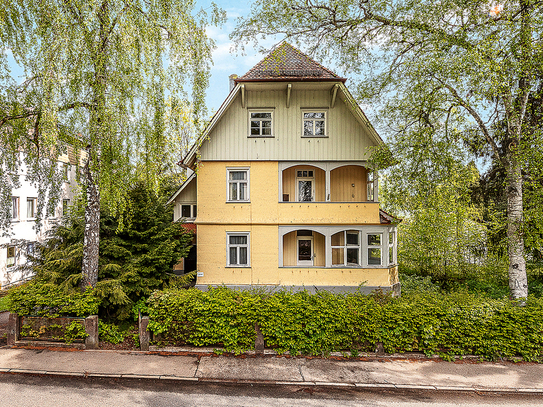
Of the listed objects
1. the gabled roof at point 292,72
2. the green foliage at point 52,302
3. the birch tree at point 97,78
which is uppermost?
the gabled roof at point 292,72

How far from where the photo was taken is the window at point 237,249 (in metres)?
12.8

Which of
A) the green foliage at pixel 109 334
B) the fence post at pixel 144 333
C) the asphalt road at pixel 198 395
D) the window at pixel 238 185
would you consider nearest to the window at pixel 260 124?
the window at pixel 238 185

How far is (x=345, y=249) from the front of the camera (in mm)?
13398

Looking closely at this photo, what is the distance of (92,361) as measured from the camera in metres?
7.15

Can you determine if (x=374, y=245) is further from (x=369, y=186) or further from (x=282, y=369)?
(x=282, y=369)

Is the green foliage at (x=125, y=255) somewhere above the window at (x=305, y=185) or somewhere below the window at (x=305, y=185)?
below

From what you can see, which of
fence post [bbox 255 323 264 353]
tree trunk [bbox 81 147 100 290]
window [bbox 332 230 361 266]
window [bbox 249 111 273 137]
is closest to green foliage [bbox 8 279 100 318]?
tree trunk [bbox 81 147 100 290]

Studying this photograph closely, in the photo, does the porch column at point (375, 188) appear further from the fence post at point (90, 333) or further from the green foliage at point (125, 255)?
the fence post at point (90, 333)

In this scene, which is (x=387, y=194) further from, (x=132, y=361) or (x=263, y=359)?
(x=132, y=361)

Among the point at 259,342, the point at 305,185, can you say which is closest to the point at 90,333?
the point at 259,342

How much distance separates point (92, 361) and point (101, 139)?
5763 mm

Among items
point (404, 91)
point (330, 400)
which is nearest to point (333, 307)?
point (330, 400)

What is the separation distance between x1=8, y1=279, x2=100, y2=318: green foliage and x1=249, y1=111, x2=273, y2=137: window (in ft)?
29.1

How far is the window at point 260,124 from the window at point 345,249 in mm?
6056
